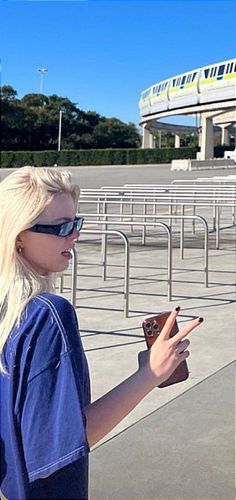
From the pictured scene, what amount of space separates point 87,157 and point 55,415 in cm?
6416

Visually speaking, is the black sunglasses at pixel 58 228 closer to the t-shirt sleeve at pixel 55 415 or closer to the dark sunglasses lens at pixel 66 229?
the dark sunglasses lens at pixel 66 229

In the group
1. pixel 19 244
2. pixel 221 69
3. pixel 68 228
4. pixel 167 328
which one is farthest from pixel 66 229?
pixel 221 69

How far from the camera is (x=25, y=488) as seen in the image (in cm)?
148

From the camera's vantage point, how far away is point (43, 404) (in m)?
1.42

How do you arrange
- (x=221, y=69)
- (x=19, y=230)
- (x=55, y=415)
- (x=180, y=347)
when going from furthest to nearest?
1. (x=221, y=69)
2. (x=180, y=347)
3. (x=19, y=230)
4. (x=55, y=415)

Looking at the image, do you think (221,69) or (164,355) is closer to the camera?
(164,355)

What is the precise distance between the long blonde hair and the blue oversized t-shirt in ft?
0.21

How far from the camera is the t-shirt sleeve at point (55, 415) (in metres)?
1.42

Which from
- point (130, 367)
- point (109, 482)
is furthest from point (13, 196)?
point (130, 367)

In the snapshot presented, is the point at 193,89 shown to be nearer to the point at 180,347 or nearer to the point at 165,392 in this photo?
the point at 165,392

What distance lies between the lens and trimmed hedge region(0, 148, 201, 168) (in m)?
62.6

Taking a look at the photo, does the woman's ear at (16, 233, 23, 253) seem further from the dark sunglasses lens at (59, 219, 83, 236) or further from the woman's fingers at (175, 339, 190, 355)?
the woman's fingers at (175, 339, 190, 355)

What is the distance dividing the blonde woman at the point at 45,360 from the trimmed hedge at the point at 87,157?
2385 inches

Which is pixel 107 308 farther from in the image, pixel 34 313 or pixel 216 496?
pixel 34 313
